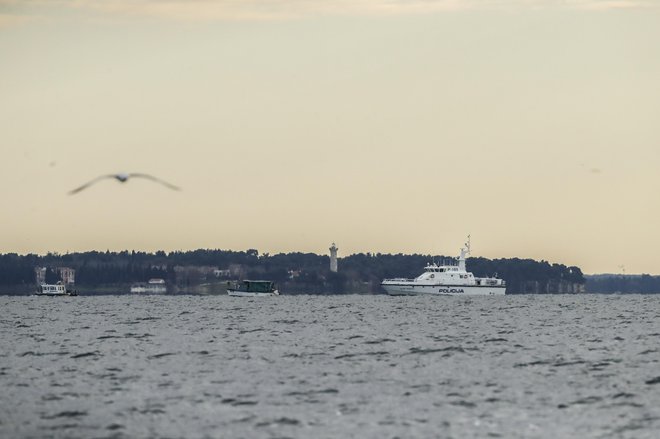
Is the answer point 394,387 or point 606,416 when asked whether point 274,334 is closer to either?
point 394,387

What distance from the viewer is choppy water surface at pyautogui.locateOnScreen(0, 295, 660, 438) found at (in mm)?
39812

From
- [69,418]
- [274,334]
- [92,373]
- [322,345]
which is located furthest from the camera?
[274,334]

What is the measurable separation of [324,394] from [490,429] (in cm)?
993

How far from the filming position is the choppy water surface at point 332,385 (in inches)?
1567

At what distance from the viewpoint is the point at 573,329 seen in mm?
97250

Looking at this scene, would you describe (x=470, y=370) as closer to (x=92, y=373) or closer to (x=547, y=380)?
(x=547, y=380)

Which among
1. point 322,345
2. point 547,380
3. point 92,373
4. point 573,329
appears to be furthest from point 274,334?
point 547,380

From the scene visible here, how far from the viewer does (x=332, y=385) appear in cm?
5081

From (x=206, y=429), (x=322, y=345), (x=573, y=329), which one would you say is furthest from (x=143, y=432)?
(x=573, y=329)

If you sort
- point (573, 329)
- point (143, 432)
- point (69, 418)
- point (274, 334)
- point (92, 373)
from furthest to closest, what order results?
point (573, 329), point (274, 334), point (92, 373), point (69, 418), point (143, 432)

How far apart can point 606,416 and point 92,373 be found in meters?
24.9

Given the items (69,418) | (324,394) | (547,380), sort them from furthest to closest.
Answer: (547,380) < (324,394) < (69,418)

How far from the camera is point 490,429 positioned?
3916 centimetres

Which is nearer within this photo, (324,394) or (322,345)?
(324,394)
